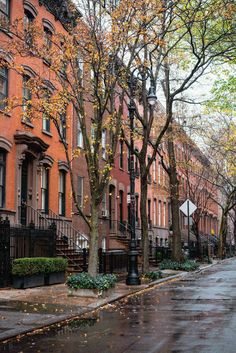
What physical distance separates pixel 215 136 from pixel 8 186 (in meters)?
22.1

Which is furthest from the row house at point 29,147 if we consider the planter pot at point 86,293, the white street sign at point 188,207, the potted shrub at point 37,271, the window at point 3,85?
the white street sign at point 188,207

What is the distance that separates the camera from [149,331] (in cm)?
934

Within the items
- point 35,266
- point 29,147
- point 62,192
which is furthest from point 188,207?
point 35,266

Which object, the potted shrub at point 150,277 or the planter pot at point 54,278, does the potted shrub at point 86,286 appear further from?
the potted shrub at point 150,277

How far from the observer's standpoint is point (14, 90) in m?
21.1

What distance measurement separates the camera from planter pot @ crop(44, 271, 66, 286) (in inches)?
697

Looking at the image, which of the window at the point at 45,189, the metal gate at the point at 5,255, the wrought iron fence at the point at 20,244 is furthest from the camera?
the window at the point at 45,189

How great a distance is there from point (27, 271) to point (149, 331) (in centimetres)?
768

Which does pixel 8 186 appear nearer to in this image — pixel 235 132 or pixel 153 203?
pixel 235 132

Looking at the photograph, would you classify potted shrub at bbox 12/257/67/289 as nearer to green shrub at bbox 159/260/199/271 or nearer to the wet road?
the wet road

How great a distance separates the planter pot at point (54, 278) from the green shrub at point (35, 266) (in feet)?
0.58

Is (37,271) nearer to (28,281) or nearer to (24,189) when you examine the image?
(28,281)

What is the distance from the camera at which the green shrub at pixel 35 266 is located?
52.4ft

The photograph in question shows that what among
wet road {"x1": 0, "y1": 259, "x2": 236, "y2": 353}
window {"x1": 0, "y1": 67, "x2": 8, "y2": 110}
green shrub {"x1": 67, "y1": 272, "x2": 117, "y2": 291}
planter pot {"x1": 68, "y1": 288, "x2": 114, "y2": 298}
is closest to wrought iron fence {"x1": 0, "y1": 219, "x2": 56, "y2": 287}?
green shrub {"x1": 67, "y1": 272, "x2": 117, "y2": 291}
